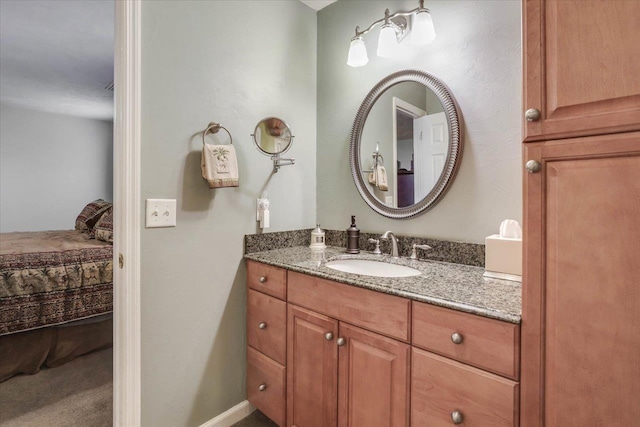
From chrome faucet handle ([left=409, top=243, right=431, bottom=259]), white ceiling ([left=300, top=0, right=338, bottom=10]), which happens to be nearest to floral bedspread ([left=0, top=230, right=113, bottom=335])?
chrome faucet handle ([left=409, top=243, right=431, bottom=259])

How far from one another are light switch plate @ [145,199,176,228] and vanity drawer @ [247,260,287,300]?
1.48 ft

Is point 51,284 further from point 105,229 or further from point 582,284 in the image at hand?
point 582,284

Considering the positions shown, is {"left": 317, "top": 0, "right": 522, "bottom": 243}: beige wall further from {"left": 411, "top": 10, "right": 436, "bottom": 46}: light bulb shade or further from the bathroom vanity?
the bathroom vanity

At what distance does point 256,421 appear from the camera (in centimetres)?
174

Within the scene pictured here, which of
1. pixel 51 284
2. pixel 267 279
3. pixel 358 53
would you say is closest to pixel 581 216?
pixel 267 279

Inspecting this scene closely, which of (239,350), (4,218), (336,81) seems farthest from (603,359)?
(4,218)

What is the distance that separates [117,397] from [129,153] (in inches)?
40.5

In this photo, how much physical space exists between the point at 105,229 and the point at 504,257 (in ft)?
10.2

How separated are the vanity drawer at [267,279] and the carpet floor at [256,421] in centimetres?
71

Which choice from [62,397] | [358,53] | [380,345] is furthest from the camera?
[62,397]

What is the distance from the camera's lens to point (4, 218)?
4.68 metres

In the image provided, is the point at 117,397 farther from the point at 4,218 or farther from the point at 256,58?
the point at 4,218

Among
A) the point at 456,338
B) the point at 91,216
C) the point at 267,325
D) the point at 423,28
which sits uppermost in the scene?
the point at 423,28

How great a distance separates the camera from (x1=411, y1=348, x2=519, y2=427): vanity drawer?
0.88 meters
